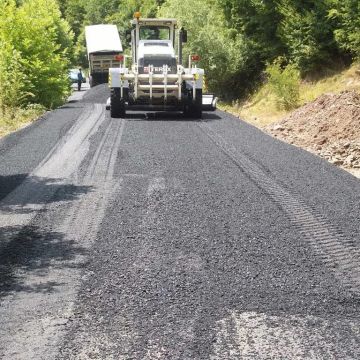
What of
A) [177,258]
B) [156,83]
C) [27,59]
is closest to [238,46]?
[27,59]

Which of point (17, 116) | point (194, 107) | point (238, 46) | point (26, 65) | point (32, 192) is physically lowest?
point (32, 192)

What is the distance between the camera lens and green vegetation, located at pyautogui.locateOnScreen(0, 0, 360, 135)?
1984 centimetres

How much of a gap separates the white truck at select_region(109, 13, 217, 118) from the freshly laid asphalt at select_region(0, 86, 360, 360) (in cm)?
671

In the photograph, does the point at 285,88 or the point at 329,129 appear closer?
the point at 329,129

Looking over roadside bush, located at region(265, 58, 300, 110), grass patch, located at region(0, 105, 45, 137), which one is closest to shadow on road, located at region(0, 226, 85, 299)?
grass patch, located at region(0, 105, 45, 137)

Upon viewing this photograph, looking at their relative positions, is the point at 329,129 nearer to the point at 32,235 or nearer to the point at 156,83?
the point at 156,83

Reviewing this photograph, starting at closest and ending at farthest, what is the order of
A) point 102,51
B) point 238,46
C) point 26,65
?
point 26,65
point 238,46
point 102,51

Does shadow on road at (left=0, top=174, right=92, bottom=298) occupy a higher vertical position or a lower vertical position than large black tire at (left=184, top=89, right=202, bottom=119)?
lower

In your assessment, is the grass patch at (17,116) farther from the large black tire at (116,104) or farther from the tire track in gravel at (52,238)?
the tire track in gravel at (52,238)

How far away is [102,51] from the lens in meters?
39.4

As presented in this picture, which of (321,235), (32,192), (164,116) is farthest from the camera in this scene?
(164,116)

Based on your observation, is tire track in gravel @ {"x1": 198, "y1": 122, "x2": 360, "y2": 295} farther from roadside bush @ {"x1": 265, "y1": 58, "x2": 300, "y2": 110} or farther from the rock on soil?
roadside bush @ {"x1": 265, "y1": 58, "x2": 300, "y2": 110}

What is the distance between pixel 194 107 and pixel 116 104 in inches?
95.9

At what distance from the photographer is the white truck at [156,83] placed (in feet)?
57.2
